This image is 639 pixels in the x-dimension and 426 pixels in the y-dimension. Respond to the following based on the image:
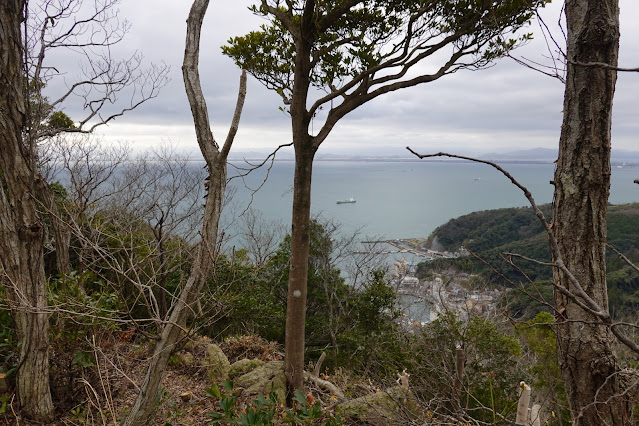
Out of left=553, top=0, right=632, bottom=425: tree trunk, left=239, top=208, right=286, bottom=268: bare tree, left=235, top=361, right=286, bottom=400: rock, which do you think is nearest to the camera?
left=553, top=0, right=632, bottom=425: tree trunk

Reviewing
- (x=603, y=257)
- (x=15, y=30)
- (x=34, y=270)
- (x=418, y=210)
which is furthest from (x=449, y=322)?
(x=418, y=210)

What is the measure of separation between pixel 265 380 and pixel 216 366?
0.79m

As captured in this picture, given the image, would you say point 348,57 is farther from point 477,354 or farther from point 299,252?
point 477,354

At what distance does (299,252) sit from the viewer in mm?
3312

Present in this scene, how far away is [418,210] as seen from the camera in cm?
3853

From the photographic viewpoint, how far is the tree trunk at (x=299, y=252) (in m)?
3.26

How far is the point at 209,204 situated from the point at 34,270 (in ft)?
4.41

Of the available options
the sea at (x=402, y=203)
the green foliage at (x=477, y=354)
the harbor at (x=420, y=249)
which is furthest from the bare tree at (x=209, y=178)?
the harbor at (x=420, y=249)

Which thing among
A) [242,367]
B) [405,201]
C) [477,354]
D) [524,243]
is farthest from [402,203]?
[242,367]

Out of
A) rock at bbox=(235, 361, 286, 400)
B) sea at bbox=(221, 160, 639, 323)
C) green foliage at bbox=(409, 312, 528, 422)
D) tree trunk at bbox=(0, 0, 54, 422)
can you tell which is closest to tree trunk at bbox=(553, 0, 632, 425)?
rock at bbox=(235, 361, 286, 400)

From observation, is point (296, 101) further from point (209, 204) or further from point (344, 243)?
point (344, 243)

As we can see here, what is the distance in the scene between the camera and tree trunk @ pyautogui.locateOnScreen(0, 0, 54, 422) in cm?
245

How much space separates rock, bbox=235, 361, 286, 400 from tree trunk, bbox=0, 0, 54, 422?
1.58m

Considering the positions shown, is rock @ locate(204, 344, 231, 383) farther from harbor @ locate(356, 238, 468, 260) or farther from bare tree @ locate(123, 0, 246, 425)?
harbor @ locate(356, 238, 468, 260)
